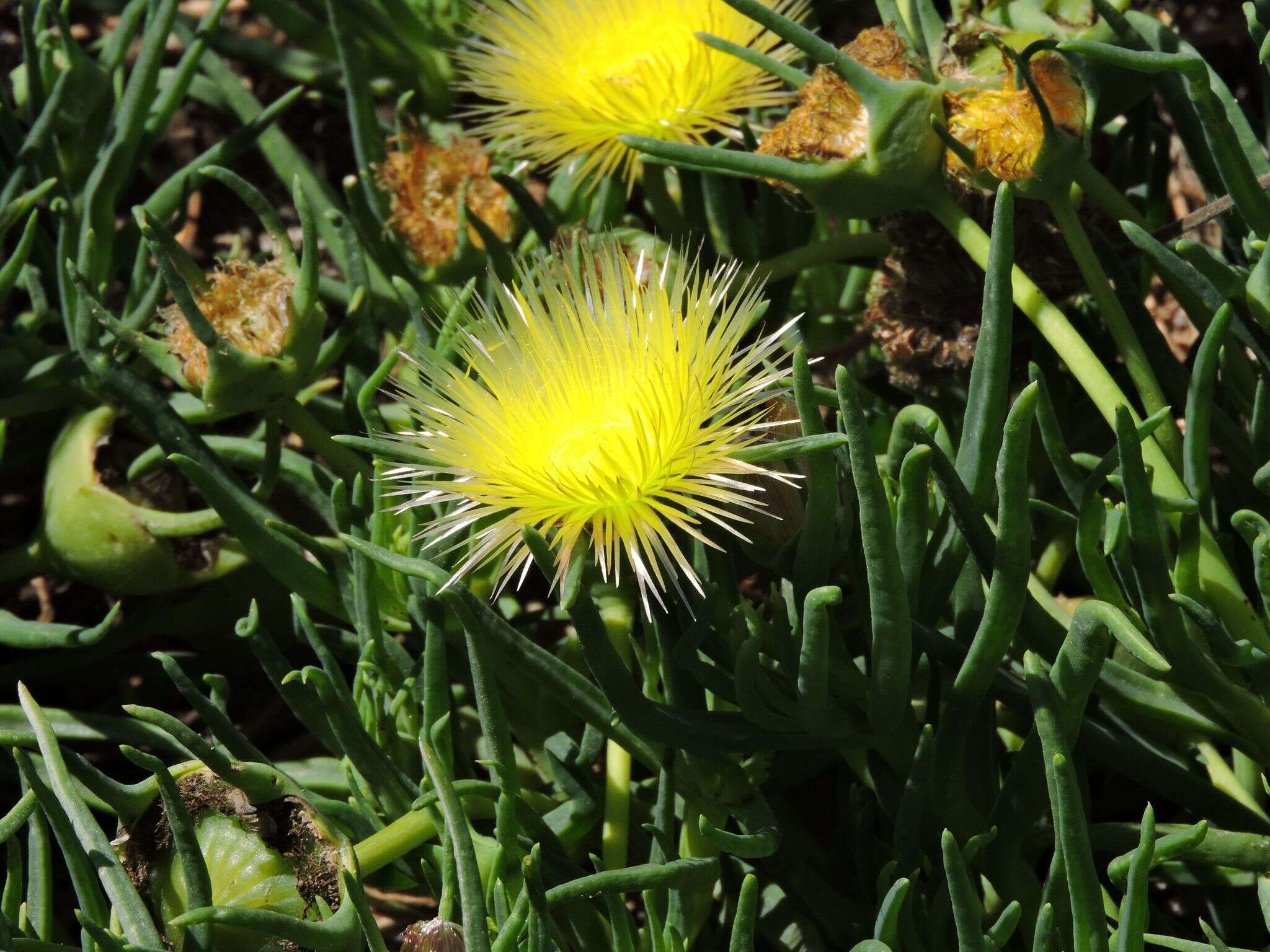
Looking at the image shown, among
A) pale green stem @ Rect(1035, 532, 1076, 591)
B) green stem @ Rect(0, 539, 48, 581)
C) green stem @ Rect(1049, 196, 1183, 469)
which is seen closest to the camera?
green stem @ Rect(1049, 196, 1183, 469)

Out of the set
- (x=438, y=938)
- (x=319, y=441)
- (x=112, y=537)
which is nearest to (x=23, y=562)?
(x=112, y=537)

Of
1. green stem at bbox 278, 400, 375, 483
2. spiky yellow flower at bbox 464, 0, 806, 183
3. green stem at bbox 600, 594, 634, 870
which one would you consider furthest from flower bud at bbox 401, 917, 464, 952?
spiky yellow flower at bbox 464, 0, 806, 183

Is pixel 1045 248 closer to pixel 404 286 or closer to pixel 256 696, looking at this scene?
pixel 404 286

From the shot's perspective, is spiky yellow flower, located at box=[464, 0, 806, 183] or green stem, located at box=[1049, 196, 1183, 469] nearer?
green stem, located at box=[1049, 196, 1183, 469]

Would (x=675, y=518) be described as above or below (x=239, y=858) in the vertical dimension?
above

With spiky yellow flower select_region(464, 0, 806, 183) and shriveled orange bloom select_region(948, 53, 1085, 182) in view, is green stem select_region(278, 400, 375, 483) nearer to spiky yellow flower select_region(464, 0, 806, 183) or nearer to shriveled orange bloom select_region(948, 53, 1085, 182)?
spiky yellow flower select_region(464, 0, 806, 183)

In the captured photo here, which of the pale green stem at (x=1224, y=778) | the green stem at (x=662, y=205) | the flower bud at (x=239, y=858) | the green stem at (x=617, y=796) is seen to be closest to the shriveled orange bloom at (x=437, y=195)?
the green stem at (x=662, y=205)

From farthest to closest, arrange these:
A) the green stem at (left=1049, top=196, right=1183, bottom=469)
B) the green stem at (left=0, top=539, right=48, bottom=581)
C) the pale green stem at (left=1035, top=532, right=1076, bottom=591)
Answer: the green stem at (left=0, top=539, right=48, bottom=581)
the pale green stem at (left=1035, top=532, right=1076, bottom=591)
the green stem at (left=1049, top=196, right=1183, bottom=469)

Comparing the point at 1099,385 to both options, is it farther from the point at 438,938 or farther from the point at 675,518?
the point at 438,938
